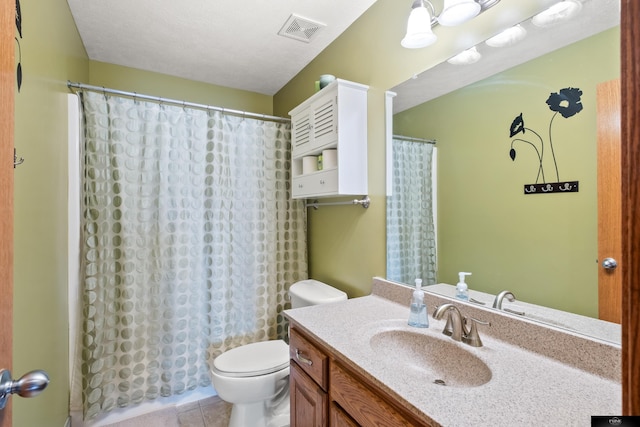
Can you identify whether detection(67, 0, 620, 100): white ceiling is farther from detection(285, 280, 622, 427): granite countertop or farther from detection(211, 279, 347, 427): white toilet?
detection(211, 279, 347, 427): white toilet

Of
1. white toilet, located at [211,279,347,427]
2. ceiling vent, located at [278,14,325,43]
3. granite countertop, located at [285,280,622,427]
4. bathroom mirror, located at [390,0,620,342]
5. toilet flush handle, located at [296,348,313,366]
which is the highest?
ceiling vent, located at [278,14,325,43]

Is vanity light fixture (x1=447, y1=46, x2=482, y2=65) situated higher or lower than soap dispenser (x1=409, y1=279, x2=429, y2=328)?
higher

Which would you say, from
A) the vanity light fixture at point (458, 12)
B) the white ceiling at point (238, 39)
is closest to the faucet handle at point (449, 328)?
the white ceiling at point (238, 39)

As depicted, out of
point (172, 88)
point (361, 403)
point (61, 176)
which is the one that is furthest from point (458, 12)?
point (172, 88)

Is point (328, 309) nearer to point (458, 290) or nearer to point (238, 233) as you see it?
point (458, 290)

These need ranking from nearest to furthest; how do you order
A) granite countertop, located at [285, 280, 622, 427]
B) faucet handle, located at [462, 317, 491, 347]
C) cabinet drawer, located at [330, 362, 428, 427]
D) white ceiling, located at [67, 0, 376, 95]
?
granite countertop, located at [285, 280, 622, 427]
cabinet drawer, located at [330, 362, 428, 427]
faucet handle, located at [462, 317, 491, 347]
white ceiling, located at [67, 0, 376, 95]

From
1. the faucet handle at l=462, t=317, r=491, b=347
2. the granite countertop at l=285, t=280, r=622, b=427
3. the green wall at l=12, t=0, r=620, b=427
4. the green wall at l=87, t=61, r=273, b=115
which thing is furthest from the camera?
the green wall at l=87, t=61, r=273, b=115

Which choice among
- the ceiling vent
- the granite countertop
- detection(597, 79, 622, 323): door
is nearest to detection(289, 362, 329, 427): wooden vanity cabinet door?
the granite countertop

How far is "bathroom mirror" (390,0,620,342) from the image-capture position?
2.87ft

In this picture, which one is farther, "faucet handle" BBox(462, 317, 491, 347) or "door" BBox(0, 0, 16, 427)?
"faucet handle" BBox(462, 317, 491, 347)

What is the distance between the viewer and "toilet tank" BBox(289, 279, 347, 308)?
1742 millimetres

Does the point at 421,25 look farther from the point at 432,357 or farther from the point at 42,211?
the point at 42,211

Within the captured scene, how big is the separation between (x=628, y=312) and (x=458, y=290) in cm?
93

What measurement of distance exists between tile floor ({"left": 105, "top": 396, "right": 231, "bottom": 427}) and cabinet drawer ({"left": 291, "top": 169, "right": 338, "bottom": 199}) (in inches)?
59.4
